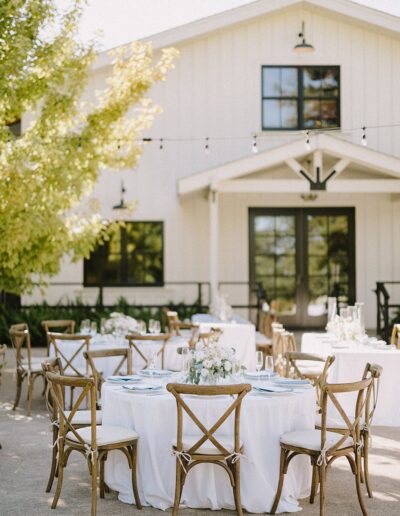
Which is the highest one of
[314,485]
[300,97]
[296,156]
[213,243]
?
[300,97]

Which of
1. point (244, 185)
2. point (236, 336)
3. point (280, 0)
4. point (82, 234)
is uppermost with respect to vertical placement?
point (280, 0)

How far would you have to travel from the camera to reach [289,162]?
1423 centimetres

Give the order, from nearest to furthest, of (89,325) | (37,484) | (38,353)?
1. (37,484)
2. (89,325)
3. (38,353)

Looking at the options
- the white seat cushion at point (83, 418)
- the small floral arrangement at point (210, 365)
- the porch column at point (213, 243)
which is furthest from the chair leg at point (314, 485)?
the porch column at point (213, 243)

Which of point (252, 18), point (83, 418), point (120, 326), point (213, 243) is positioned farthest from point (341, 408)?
point (252, 18)

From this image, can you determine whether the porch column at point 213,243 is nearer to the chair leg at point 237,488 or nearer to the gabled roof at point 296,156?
the gabled roof at point 296,156

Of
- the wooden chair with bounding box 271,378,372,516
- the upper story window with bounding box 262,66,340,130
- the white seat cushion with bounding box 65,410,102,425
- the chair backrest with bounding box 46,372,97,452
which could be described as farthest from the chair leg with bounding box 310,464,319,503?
the upper story window with bounding box 262,66,340,130

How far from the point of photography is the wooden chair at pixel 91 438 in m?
5.32

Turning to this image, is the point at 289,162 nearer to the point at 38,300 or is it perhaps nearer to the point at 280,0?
the point at 280,0

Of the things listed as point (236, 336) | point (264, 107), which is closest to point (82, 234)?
point (236, 336)

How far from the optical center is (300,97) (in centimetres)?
1644

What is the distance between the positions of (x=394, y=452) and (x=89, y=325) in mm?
4385

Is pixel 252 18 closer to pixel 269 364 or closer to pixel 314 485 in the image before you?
pixel 269 364

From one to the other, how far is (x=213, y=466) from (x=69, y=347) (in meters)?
4.12
